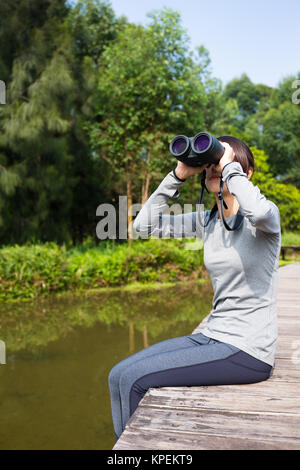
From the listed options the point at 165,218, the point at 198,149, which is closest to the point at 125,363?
the point at 165,218

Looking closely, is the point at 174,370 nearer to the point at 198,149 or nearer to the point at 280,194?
the point at 198,149

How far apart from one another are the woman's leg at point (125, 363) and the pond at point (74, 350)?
114cm

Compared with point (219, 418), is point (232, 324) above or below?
above

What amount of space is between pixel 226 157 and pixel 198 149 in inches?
3.9

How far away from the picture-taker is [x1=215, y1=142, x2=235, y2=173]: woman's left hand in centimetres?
150

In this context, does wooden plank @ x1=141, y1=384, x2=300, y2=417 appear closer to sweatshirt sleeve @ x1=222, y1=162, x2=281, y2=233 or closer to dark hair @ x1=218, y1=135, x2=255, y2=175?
sweatshirt sleeve @ x1=222, y1=162, x2=281, y2=233

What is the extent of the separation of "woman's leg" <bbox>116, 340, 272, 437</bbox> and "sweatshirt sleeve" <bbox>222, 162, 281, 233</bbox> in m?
0.41

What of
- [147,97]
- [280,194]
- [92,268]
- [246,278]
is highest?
[147,97]

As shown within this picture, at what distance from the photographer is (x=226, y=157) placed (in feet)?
4.95

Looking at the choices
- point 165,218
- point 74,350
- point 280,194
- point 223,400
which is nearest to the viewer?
point 223,400

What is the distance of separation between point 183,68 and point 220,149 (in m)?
7.70

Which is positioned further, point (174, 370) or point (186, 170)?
point (186, 170)

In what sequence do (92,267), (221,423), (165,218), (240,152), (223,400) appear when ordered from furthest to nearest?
(92,267)
(165,218)
(240,152)
(223,400)
(221,423)

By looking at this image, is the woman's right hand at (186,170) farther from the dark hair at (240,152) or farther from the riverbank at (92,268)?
the riverbank at (92,268)
